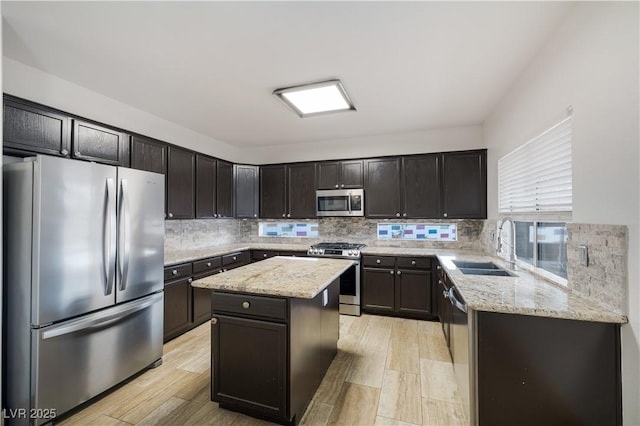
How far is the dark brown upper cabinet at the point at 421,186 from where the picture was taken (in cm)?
384

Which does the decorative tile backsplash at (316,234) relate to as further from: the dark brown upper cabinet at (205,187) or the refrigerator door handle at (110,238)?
the refrigerator door handle at (110,238)

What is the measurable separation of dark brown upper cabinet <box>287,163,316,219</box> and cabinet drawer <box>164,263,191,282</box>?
1.84m

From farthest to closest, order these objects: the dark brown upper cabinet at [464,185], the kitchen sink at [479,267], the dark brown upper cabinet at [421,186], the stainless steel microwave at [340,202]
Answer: the stainless steel microwave at [340,202], the dark brown upper cabinet at [421,186], the dark brown upper cabinet at [464,185], the kitchen sink at [479,267]

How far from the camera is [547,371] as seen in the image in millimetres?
1437

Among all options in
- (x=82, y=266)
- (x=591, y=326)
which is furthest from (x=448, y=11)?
(x=82, y=266)

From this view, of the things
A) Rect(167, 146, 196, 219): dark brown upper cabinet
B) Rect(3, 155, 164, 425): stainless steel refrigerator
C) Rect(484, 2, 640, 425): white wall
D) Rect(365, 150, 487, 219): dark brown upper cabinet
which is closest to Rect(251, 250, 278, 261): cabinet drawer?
Rect(167, 146, 196, 219): dark brown upper cabinet

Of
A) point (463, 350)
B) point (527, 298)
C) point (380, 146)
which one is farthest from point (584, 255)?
point (380, 146)

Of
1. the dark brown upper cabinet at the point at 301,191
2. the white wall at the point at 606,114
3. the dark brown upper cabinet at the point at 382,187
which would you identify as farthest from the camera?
the dark brown upper cabinet at the point at 301,191

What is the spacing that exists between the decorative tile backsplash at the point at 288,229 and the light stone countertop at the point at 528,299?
282cm

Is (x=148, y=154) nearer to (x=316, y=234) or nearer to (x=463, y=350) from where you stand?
(x=316, y=234)

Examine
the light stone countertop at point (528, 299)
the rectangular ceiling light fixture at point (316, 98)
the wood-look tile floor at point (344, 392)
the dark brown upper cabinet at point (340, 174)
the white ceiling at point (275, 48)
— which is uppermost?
the white ceiling at point (275, 48)

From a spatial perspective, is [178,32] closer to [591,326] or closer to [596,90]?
[596,90]

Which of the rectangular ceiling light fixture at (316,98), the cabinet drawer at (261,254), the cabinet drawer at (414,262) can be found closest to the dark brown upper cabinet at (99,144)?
the rectangular ceiling light fixture at (316,98)

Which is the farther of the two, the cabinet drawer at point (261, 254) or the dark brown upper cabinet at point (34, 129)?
the cabinet drawer at point (261, 254)
